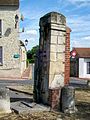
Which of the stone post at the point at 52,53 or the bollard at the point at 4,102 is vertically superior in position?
the stone post at the point at 52,53

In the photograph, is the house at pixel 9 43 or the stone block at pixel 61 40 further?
the house at pixel 9 43

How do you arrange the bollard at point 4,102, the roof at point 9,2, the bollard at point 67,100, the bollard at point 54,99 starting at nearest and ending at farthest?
the bollard at point 4,102 → the bollard at point 67,100 → the bollard at point 54,99 → the roof at point 9,2

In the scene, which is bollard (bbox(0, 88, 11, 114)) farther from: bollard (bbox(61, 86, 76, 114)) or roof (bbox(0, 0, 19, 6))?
roof (bbox(0, 0, 19, 6))

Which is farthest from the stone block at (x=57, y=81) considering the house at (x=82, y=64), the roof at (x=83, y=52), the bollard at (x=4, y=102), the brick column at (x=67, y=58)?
the roof at (x=83, y=52)

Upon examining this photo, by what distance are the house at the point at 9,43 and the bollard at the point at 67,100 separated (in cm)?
1981

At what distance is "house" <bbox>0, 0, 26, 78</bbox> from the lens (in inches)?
1182

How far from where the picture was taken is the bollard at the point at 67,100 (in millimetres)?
10430

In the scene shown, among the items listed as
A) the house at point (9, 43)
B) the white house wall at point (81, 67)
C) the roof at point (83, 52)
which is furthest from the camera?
the roof at point (83, 52)

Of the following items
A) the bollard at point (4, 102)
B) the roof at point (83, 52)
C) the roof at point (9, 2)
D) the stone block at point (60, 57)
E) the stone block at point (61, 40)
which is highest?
the roof at point (9, 2)

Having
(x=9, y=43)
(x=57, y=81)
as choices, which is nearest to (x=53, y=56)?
(x=57, y=81)

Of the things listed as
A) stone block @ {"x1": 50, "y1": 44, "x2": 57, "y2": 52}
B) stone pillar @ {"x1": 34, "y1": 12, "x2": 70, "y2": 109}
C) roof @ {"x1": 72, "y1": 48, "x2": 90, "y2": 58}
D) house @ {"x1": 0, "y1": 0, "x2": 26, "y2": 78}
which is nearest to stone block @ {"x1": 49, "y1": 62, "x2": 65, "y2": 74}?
stone pillar @ {"x1": 34, "y1": 12, "x2": 70, "y2": 109}

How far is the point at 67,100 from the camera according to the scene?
10.5m

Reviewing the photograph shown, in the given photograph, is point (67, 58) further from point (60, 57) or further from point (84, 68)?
point (84, 68)

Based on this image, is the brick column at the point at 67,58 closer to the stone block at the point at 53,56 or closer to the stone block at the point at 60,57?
the stone block at the point at 60,57
